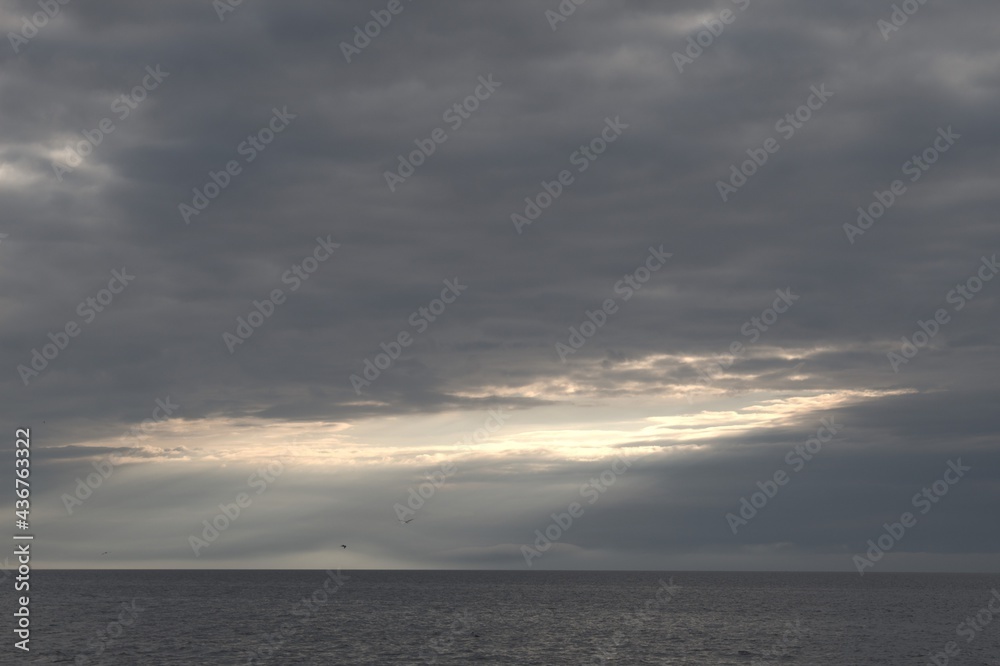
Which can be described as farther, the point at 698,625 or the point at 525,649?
the point at 698,625

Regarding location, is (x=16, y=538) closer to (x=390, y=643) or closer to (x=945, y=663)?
(x=390, y=643)

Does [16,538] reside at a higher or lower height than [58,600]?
lower

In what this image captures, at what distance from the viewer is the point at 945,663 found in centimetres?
8800

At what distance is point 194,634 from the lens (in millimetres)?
107562

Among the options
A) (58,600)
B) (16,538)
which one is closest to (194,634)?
(16,538)

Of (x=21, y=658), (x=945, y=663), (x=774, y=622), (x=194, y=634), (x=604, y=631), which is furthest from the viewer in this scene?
(x=774, y=622)

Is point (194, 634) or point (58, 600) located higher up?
point (58, 600)

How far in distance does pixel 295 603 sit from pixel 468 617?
178 feet

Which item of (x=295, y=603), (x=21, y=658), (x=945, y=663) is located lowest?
(x=945, y=663)

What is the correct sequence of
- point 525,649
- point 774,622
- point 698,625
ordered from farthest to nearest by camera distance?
point 774,622 < point 698,625 < point 525,649

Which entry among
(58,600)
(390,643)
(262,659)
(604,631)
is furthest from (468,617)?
(58,600)

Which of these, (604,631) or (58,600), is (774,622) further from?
(58,600)

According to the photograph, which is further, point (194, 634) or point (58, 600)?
point (58, 600)

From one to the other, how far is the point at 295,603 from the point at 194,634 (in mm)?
76176
